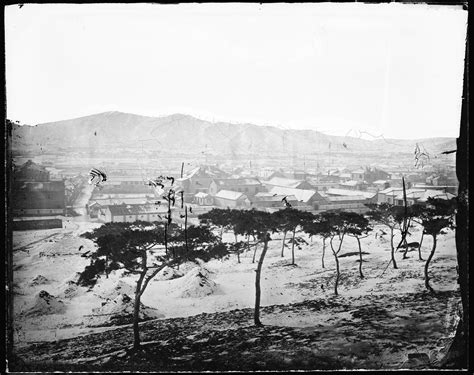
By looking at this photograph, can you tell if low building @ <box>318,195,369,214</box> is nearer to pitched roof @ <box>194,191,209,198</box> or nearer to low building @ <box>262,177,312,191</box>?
low building @ <box>262,177,312,191</box>

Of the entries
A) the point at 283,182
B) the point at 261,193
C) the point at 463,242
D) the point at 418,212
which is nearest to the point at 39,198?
the point at 261,193

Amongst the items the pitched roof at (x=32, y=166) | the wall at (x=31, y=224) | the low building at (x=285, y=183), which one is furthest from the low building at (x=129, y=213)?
the low building at (x=285, y=183)

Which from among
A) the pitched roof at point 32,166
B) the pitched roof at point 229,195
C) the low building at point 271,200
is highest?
the pitched roof at point 32,166

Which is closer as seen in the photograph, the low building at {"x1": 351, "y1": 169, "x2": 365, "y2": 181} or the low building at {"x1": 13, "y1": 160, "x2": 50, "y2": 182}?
the low building at {"x1": 13, "y1": 160, "x2": 50, "y2": 182}

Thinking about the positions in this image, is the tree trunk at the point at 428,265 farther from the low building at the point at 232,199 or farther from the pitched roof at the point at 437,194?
the low building at the point at 232,199

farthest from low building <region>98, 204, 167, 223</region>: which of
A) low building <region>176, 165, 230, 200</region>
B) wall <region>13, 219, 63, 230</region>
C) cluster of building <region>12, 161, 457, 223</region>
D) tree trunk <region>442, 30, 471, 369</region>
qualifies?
tree trunk <region>442, 30, 471, 369</region>

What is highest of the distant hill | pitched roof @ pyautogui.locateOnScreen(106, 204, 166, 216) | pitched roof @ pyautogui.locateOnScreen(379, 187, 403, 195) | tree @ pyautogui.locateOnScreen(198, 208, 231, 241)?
the distant hill
